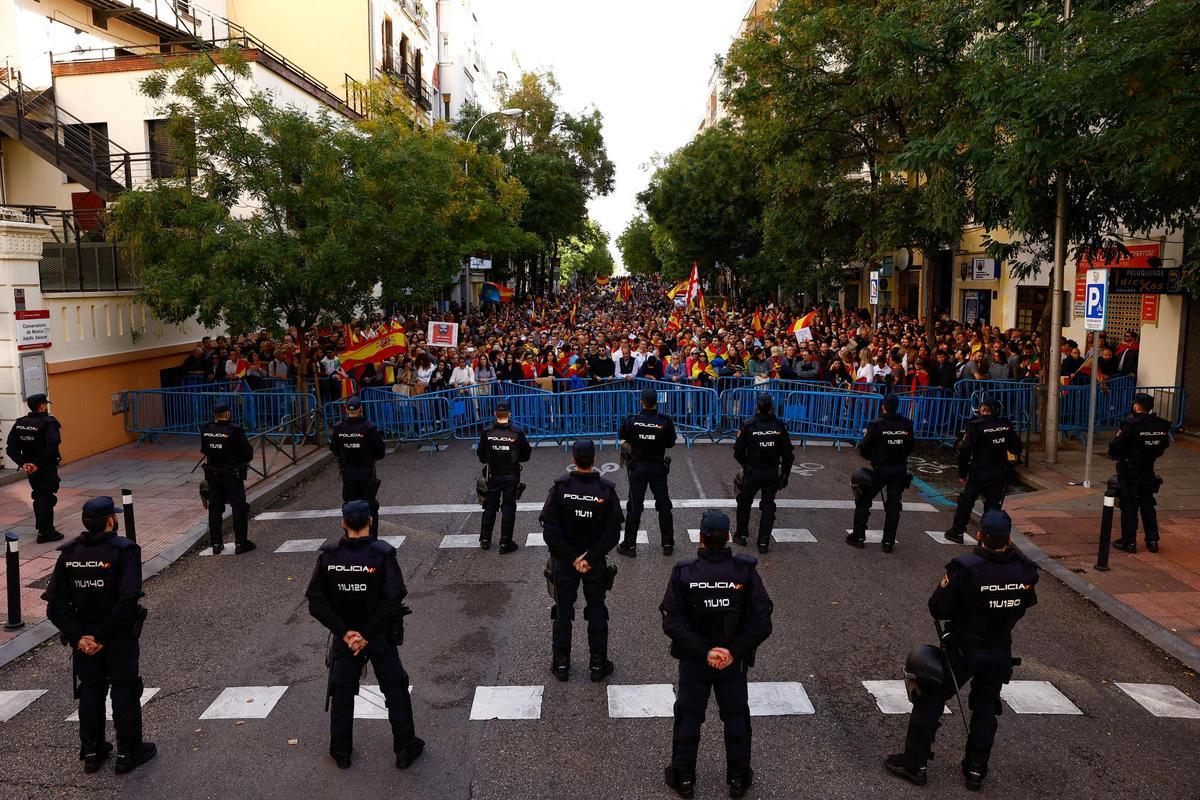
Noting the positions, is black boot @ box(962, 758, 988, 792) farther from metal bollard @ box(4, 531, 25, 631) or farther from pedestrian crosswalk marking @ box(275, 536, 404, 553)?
metal bollard @ box(4, 531, 25, 631)

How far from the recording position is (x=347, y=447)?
32.7ft

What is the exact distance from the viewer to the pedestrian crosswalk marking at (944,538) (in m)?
10.2

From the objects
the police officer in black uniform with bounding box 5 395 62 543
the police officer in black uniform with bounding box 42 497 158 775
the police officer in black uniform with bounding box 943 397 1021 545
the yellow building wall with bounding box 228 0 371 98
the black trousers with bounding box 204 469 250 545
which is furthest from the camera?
the yellow building wall with bounding box 228 0 371 98

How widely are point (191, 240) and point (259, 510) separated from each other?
533 centimetres

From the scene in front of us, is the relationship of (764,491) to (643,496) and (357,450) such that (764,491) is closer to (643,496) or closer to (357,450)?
(643,496)

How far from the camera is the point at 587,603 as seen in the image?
6.67m

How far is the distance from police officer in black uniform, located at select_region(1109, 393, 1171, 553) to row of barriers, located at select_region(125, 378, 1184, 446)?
18.1 feet

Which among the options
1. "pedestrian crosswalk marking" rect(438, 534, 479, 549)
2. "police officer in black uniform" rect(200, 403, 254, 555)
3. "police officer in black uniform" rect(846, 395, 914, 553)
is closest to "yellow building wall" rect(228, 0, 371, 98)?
"police officer in black uniform" rect(200, 403, 254, 555)

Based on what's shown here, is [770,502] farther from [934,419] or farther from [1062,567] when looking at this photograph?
[934,419]

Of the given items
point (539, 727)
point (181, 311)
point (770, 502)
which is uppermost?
point (181, 311)

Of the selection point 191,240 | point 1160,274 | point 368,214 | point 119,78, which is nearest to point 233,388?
point 191,240

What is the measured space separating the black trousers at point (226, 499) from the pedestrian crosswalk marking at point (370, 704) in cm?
417

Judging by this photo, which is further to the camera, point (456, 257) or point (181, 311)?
point (456, 257)

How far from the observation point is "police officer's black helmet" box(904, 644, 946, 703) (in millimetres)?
5023
